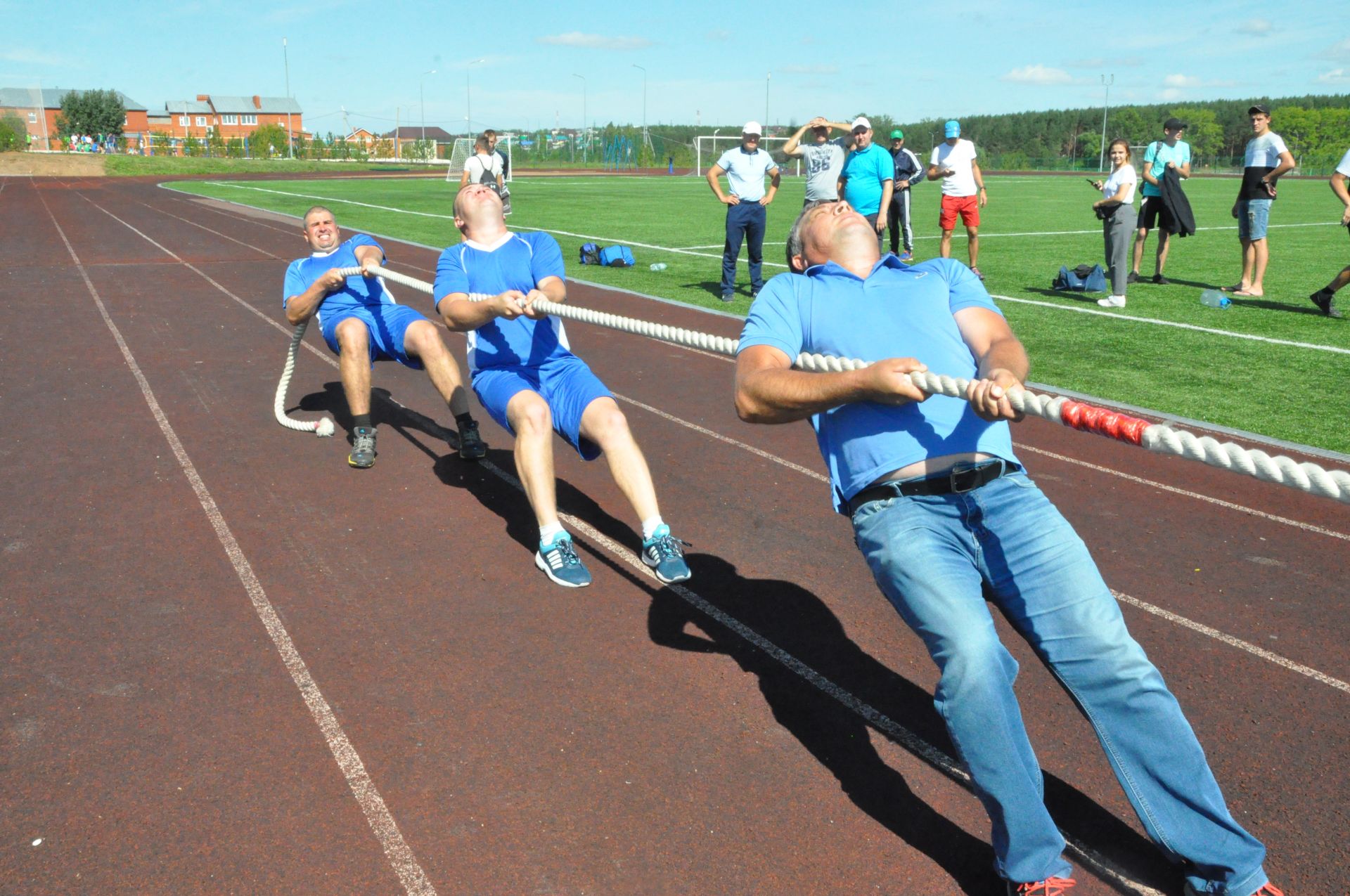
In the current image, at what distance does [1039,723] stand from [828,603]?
1161 millimetres

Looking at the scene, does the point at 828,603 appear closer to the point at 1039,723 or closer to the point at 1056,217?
the point at 1039,723

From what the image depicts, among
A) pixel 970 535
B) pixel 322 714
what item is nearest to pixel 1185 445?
pixel 970 535

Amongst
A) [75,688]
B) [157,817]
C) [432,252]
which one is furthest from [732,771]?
[432,252]

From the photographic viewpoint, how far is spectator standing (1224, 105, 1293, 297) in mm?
11117

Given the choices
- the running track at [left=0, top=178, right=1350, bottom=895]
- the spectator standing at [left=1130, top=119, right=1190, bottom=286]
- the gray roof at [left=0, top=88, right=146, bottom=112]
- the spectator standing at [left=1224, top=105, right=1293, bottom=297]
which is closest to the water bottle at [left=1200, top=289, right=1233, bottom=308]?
the spectator standing at [left=1224, top=105, right=1293, bottom=297]

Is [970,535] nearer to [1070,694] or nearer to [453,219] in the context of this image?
[1070,694]

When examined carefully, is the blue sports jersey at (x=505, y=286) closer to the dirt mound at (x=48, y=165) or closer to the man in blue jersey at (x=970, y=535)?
the man in blue jersey at (x=970, y=535)

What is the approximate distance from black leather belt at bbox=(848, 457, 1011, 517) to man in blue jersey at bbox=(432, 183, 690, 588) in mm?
1786

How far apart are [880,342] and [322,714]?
91.8 inches

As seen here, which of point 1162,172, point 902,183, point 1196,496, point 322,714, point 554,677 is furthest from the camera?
point 902,183

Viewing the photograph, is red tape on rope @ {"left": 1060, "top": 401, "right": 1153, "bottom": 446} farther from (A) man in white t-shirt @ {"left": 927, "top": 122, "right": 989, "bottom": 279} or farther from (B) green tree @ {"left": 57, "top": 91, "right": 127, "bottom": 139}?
(B) green tree @ {"left": 57, "top": 91, "right": 127, "bottom": 139}

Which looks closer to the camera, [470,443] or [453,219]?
[470,443]

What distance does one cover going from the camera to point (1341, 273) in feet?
34.3

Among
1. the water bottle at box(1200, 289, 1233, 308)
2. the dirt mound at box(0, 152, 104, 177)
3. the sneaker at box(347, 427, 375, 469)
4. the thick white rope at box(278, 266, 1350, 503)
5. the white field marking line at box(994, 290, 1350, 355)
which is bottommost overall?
the sneaker at box(347, 427, 375, 469)
